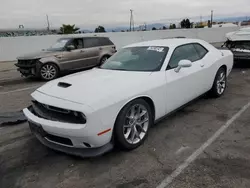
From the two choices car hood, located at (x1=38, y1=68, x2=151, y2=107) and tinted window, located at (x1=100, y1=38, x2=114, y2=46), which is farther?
tinted window, located at (x1=100, y1=38, x2=114, y2=46)

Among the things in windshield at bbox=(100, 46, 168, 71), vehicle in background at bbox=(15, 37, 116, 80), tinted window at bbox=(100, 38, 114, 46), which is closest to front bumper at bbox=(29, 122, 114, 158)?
windshield at bbox=(100, 46, 168, 71)

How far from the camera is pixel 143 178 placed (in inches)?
112

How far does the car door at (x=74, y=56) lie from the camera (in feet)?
31.4

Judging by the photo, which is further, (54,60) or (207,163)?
(54,60)

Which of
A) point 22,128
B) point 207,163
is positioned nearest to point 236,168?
point 207,163

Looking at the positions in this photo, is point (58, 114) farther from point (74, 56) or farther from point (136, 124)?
point (74, 56)

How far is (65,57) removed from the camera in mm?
9523

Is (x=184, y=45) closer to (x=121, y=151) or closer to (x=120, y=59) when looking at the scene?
(x=120, y=59)

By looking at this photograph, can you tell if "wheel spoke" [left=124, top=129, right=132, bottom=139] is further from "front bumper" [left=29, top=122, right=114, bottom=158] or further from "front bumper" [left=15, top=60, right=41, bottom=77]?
"front bumper" [left=15, top=60, right=41, bottom=77]

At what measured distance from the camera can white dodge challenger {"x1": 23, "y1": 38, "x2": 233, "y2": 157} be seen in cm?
301

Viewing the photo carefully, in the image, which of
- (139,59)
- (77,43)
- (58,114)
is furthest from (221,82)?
(77,43)

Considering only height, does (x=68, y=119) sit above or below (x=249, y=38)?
below

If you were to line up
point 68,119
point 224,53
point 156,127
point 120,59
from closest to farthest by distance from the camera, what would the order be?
point 68,119
point 156,127
point 120,59
point 224,53

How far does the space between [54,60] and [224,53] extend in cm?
599
